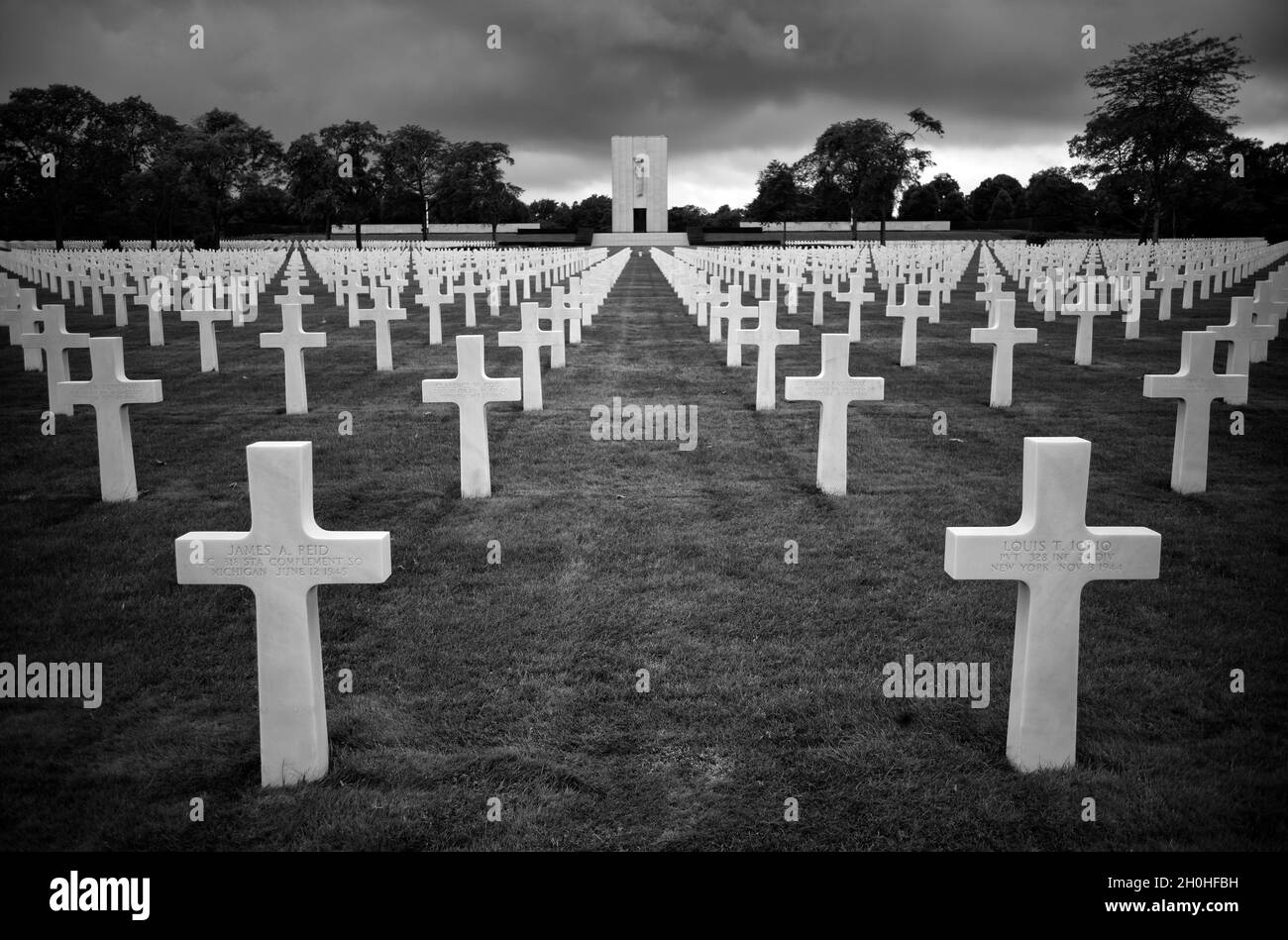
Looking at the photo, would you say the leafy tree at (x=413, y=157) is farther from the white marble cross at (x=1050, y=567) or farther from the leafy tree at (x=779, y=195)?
the white marble cross at (x=1050, y=567)

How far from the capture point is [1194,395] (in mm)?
7055

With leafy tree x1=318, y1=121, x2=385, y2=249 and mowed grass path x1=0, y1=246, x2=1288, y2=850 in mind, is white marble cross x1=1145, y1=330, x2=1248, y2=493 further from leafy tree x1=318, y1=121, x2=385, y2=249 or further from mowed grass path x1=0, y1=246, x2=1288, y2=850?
leafy tree x1=318, y1=121, x2=385, y2=249

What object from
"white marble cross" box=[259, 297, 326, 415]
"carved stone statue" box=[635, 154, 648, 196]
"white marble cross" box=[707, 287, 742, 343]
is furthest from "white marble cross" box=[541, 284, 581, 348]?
"carved stone statue" box=[635, 154, 648, 196]

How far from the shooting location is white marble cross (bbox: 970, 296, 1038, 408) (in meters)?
10.1

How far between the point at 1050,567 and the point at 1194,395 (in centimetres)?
448

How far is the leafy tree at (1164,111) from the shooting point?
4450 centimetres

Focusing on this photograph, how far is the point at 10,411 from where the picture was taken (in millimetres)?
10359

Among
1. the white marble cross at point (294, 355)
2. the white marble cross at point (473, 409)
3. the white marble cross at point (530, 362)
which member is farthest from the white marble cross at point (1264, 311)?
the white marble cross at point (294, 355)

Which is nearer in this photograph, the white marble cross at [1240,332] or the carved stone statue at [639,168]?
the white marble cross at [1240,332]

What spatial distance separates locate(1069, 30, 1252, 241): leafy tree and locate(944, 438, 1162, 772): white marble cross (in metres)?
49.8

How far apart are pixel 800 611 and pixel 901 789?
1602 millimetres

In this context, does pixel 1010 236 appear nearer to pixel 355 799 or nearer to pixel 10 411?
pixel 10 411


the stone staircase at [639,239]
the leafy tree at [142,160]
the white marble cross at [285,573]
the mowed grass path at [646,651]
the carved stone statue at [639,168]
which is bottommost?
the mowed grass path at [646,651]

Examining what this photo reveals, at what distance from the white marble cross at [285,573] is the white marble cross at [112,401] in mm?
3842
